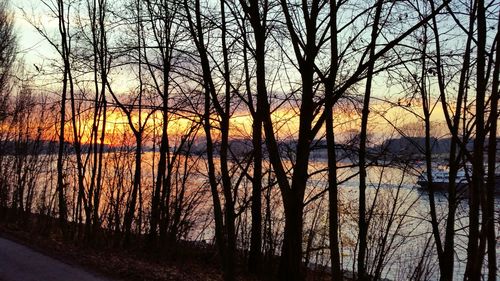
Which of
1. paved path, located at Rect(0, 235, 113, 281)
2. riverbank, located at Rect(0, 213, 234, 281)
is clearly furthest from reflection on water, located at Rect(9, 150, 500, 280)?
paved path, located at Rect(0, 235, 113, 281)

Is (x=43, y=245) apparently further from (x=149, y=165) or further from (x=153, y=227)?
(x=149, y=165)

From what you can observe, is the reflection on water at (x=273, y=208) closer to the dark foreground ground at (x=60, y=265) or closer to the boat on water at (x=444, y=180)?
the boat on water at (x=444, y=180)

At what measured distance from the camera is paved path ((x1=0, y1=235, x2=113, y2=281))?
764cm

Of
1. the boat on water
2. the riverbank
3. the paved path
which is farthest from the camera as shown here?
the boat on water

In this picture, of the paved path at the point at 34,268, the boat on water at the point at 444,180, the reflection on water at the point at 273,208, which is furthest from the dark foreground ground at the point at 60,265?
the boat on water at the point at 444,180

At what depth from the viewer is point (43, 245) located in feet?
34.7

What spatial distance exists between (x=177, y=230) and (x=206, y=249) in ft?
4.48

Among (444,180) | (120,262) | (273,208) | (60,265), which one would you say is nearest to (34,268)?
(60,265)

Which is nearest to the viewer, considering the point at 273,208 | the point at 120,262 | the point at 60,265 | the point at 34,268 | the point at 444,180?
the point at 34,268

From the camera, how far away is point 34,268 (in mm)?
8156

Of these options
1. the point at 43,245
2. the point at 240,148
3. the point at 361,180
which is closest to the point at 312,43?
the point at 361,180

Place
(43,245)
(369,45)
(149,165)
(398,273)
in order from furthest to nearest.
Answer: (149,165) → (398,273) → (43,245) → (369,45)

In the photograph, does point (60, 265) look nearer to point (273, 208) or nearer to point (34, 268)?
point (34, 268)

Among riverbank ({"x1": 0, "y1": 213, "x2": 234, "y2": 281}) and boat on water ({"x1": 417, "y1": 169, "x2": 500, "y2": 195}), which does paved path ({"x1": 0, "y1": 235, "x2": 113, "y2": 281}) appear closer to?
riverbank ({"x1": 0, "y1": 213, "x2": 234, "y2": 281})
